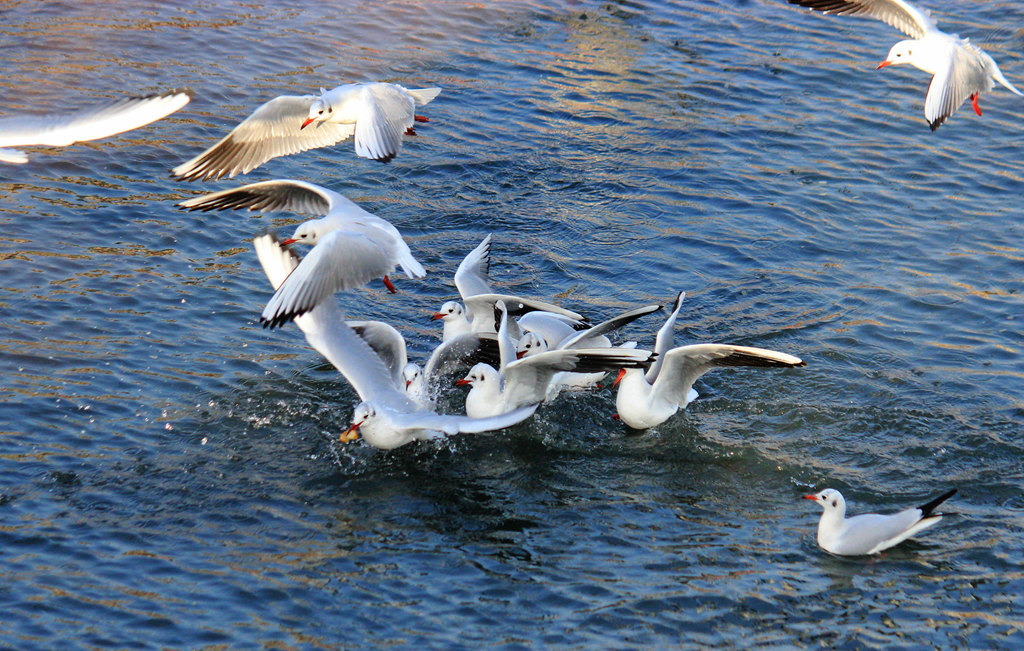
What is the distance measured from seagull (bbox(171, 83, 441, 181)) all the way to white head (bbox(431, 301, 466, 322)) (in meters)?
A: 1.35

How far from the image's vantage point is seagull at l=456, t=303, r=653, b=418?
297 inches

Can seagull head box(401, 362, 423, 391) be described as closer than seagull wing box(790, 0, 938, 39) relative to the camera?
Yes

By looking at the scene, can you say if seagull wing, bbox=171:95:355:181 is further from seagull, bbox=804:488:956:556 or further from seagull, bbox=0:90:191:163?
seagull, bbox=804:488:956:556

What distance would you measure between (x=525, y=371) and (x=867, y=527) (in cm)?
250

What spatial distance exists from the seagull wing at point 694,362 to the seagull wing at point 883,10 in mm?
4657

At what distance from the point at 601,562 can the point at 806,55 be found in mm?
11638

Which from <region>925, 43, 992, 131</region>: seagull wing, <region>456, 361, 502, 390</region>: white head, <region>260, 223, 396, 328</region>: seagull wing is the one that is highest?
<region>925, 43, 992, 131</region>: seagull wing

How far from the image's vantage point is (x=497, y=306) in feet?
29.3

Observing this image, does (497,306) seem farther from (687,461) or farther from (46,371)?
(46,371)

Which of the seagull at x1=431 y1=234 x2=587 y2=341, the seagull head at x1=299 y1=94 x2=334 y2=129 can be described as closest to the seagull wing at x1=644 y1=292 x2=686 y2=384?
the seagull at x1=431 y1=234 x2=587 y2=341

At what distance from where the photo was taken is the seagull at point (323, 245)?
754 centimetres

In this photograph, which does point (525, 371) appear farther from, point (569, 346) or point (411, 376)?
point (411, 376)

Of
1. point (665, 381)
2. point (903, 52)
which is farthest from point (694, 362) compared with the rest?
point (903, 52)

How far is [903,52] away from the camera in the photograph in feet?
35.9
